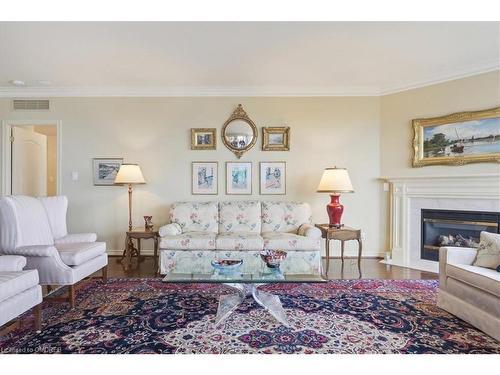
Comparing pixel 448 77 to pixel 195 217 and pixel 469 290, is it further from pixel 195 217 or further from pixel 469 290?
pixel 195 217

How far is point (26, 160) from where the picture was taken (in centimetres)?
468

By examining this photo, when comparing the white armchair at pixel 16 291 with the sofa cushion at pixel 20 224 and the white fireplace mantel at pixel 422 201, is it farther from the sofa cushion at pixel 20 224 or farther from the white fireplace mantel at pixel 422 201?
the white fireplace mantel at pixel 422 201

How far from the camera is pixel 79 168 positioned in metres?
4.38

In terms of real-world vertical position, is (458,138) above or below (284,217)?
above

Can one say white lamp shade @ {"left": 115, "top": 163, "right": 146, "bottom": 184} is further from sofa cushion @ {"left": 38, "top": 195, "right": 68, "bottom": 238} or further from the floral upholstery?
the floral upholstery

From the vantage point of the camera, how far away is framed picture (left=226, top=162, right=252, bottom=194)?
4375 mm

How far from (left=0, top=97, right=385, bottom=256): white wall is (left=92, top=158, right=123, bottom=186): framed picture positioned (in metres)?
0.09

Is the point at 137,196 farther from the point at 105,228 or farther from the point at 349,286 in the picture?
the point at 349,286

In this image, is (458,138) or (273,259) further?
(458,138)

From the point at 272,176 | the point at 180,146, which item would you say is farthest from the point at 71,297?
the point at 272,176

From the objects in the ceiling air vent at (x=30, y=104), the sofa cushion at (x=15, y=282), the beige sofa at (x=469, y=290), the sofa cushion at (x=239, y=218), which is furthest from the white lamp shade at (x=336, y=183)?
the ceiling air vent at (x=30, y=104)

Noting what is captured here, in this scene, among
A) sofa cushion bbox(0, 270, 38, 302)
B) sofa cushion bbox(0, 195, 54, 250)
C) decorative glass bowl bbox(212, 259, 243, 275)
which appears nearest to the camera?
sofa cushion bbox(0, 270, 38, 302)

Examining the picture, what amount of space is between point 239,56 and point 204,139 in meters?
1.47

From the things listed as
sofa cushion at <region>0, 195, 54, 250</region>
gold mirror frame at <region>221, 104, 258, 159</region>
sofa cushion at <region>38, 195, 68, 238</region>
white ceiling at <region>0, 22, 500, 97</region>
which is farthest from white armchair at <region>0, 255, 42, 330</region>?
gold mirror frame at <region>221, 104, 258, 159</region>
